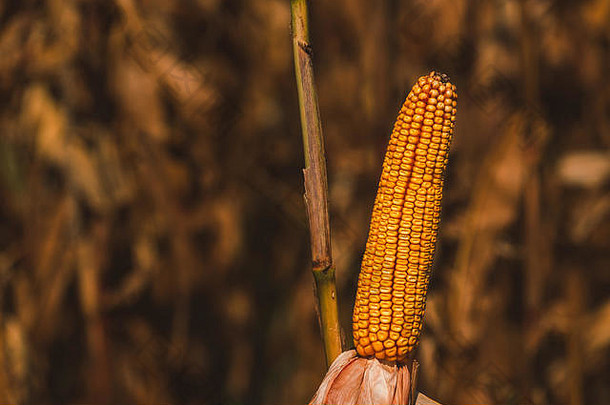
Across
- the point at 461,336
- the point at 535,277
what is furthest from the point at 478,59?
the point at 461,336

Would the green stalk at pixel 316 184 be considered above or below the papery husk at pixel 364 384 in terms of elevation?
above

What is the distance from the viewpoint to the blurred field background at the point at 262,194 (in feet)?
5.39

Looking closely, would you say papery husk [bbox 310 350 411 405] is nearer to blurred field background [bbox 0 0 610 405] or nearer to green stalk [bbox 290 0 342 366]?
green stalk [bbox 290 0 342 366]

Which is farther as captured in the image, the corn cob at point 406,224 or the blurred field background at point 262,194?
the blurred field background at point 262,194

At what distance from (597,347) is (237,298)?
1.06 m

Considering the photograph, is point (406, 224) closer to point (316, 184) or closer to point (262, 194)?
point (316, 184)

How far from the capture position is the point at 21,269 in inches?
66.2

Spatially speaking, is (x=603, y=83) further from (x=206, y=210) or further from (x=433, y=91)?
(x=433, y=91)

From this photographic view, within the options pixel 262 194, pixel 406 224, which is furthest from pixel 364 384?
pixel 262 194

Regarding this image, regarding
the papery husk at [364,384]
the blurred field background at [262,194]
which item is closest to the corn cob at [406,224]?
the papery husk at [364,384]

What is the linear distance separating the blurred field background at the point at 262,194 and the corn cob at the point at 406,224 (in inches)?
43.1

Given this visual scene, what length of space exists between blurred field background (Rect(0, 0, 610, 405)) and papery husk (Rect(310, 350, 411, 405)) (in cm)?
110

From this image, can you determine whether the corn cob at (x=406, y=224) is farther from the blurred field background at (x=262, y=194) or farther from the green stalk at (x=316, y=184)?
the blurred field background at (x=262, y=194)

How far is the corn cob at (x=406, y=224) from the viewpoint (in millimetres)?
598
